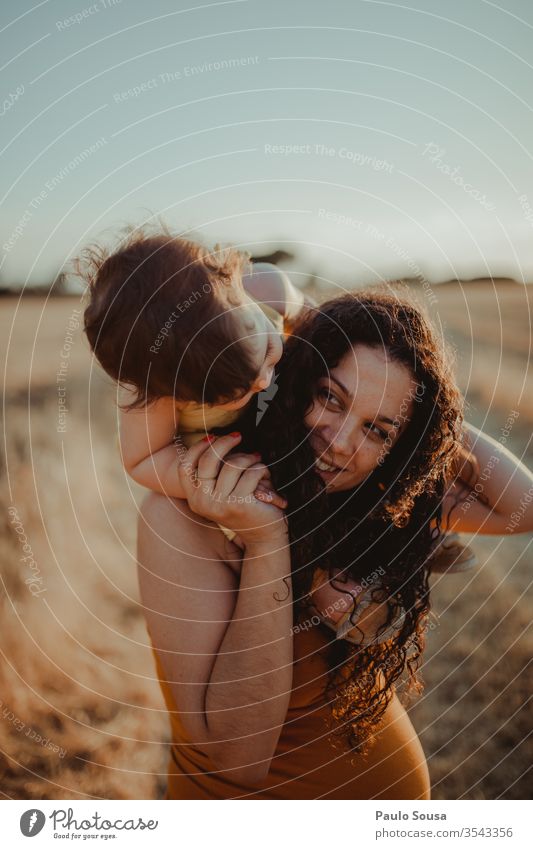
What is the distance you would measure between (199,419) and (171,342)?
0.32 ft

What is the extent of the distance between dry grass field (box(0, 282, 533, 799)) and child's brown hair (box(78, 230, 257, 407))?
238 millimetres

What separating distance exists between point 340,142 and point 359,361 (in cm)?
29

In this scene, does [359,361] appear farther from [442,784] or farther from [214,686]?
[442,784]

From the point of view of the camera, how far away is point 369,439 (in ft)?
2.34

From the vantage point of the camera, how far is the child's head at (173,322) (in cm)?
62

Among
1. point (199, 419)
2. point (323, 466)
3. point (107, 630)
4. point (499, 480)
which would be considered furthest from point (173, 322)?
point (107, 630)

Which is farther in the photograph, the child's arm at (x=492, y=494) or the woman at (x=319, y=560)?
the child's arm at (x=492, y=494)

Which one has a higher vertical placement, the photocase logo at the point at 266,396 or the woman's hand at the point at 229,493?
the photocase logo at the point at 266,396

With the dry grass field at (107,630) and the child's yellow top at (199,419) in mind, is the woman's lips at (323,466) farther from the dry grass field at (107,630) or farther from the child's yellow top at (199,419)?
the dry grass field at (107,630)

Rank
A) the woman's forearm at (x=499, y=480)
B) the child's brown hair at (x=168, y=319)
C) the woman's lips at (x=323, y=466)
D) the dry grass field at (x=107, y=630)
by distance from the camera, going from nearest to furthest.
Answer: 1. the child's brown hair at (x=168, y=319)
2. the woman's lips at (x=323, y=466)
3. the woman's forearm at (x=499, y=480)
4. the dry grass field at (x=107, y=630)

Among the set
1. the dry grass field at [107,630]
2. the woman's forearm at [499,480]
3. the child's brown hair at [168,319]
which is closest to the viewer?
the child's brown hair at [168,319]
